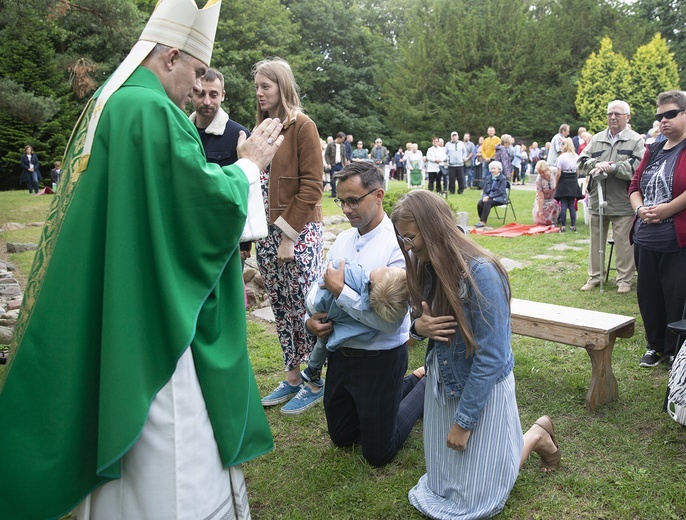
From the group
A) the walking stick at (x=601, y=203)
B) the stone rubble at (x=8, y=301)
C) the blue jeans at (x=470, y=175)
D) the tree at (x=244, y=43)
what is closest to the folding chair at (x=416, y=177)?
the blue jeans at (x=470, y=175)

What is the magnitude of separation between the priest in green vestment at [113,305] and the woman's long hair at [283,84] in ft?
5.32

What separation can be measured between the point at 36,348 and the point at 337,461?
196 cm

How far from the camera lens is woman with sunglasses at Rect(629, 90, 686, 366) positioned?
4305 millimetres

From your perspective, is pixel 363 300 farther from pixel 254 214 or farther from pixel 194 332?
pixel 194 332

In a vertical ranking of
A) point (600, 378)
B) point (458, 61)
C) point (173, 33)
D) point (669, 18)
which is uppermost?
point (669, 18)

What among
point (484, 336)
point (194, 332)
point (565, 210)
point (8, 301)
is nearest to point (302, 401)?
point (484, 336)

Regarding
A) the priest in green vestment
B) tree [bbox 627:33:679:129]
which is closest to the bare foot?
the priest in green vestment

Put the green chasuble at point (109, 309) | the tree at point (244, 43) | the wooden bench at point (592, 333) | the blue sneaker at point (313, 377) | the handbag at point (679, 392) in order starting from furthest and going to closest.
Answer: the tree at point (244, 43), the blue sneaker at point (313, 377), the wooden bench at point (592, 333), the handbag at point (679, 392), the green chasuble at point (109, 309)

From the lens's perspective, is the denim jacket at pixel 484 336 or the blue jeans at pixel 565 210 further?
the blue jeans at pixel 565 210

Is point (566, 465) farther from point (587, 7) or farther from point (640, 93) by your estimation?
point (587, 7)

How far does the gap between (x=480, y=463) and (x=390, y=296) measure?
910 mm

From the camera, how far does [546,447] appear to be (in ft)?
10.2

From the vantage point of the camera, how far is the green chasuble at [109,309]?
1.95 meters

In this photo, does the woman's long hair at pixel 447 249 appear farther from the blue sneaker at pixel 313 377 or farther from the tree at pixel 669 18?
the tree at pixel 669 18
